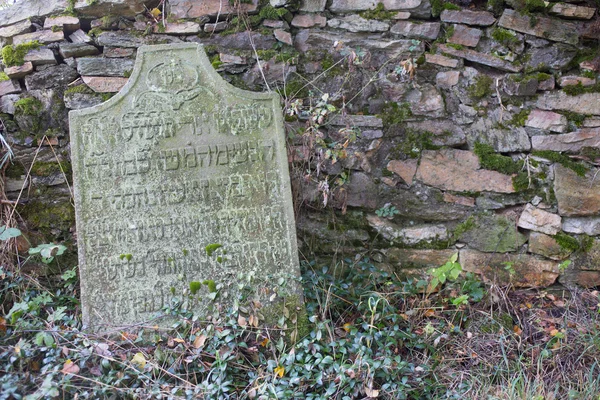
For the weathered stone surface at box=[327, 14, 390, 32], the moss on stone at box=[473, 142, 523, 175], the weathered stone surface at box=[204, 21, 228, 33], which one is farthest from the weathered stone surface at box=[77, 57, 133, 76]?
the moss on stone at box=[473, 142, 523, 175]

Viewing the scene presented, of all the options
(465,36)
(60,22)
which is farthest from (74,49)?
(465,36)

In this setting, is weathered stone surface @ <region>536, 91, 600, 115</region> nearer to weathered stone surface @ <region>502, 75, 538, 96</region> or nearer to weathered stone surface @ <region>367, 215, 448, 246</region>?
weathered stone surface @ <region>502, 75, 538, 96</region>

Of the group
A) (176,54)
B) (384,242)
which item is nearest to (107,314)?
(176,54)

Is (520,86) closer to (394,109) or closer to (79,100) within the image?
→ (394,109)

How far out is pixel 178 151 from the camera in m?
3.20

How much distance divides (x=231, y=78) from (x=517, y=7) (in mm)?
2042

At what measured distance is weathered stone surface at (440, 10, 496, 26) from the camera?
380cm

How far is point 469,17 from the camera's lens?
12.5 ft

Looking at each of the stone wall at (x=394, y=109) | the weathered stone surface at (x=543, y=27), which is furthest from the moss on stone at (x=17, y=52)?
the weathered stone surface at (x=543, y=27)

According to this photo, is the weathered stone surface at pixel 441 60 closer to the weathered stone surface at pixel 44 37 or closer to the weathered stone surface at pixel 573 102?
the weathered stone surface at pixel 573 102

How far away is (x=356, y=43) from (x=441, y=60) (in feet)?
1.99

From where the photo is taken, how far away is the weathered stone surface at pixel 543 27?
374 centimetres

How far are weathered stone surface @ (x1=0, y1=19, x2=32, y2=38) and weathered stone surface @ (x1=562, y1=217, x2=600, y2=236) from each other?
3919mm

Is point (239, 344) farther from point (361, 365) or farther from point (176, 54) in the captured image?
point (176, 54)
